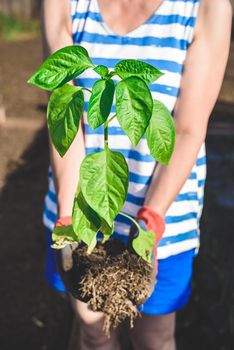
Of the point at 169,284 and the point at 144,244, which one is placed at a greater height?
the point at 144,244

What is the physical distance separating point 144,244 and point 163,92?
457 mm

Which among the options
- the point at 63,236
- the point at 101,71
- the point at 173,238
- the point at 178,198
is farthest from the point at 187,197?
the point at 101,71

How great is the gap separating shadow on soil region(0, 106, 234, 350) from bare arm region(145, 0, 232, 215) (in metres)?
1.22

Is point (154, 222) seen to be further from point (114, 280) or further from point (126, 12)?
point (126, 12)

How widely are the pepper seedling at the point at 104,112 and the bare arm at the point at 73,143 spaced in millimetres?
490

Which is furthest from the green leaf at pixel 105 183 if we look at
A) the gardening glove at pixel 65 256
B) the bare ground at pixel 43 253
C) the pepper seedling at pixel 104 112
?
the bare ground at pixel 43 253

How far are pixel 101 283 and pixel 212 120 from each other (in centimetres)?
331

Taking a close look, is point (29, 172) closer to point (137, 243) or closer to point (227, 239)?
point (227, 239)

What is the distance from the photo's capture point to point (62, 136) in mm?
1197

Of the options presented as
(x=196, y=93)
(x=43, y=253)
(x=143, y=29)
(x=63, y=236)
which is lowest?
(x=43, y=253)

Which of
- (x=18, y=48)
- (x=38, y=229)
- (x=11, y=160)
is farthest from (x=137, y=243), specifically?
(x=18, y=48)

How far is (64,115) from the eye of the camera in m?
1.20

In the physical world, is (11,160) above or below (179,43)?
below

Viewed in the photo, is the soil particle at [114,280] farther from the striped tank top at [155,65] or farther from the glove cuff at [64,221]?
the striped tank top at [155,65]
